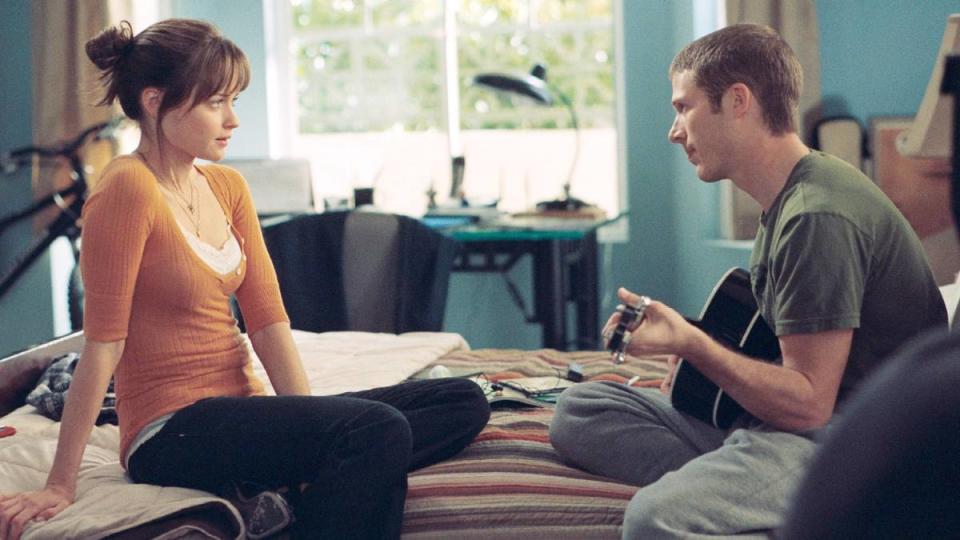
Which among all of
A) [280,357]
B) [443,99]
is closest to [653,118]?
[443,99]

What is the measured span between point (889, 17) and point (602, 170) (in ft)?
4.34

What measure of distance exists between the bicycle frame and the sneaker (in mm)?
2875

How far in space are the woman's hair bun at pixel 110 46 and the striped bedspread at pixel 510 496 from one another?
81 cm

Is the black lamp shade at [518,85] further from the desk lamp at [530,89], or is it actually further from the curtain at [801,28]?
the curtain at [801,28]

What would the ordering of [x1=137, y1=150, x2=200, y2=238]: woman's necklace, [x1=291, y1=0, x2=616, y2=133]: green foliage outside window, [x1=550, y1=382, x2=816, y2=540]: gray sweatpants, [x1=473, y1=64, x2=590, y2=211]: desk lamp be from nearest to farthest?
[x1=550, y1=382, x2=816, y2=540]: gray sweatpants
[x1=137, y1=150, x2=200, y2=238]: woman's necklace
[x1=473, y1=64, x2=590, y2=211]: desk lamp
[x1=291, y1=0, x2=616, y2=133]: green foliage outside window

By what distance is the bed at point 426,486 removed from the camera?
1.62 meters

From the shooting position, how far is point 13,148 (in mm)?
4836

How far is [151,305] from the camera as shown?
175 cm

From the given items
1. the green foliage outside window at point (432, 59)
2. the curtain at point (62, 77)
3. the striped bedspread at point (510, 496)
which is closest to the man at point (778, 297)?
the striped bedspread at point (510, 496)

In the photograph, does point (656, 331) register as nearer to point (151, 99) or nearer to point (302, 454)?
point (302, 454)

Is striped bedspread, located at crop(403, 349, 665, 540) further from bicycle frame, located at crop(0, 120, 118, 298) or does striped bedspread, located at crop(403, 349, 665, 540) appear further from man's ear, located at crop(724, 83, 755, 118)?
bicycle frame, located at crop(0, 120, 118, 298)

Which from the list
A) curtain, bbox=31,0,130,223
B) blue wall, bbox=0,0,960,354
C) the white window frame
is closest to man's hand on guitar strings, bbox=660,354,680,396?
blue wall, bbox=0,0,960,354

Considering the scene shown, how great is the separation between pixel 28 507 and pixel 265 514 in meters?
0.33

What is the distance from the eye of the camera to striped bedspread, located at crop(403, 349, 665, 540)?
1720mm
